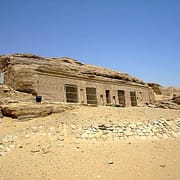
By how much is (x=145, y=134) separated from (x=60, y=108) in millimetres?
4843

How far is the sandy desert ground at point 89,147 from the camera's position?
6688 millimetres

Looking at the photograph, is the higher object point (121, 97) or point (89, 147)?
point (121, 97)

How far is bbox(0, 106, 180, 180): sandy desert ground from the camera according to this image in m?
6.69

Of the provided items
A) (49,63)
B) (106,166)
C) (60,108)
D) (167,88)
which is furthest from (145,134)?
(167,88)

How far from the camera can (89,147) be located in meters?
8.56

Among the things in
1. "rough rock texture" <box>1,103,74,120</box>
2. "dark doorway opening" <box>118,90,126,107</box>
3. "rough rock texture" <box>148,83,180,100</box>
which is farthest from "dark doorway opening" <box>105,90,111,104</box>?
"rough rock texture" <box>148,83,180,100</box>

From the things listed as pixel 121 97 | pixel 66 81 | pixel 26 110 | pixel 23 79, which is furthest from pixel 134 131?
pixel 121 97

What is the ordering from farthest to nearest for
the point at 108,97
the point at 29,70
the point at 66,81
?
the point at 108,97 → the point at 66,81 → the point at 29,70

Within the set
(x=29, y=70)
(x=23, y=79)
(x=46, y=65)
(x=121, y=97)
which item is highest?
(x=46, y=65)

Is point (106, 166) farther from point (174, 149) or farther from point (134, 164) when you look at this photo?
point (174, 149)

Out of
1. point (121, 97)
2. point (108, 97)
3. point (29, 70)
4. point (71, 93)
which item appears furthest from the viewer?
point (121, 97)

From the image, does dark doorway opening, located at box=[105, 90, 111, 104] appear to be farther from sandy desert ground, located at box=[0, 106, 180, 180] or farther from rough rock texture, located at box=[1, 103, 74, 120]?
rough rock texture, located at box=[1, 103, 74, 120]

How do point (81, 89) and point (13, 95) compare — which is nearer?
point (13, 95)

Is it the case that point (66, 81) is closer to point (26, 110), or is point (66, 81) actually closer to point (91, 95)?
point (91, 95)
